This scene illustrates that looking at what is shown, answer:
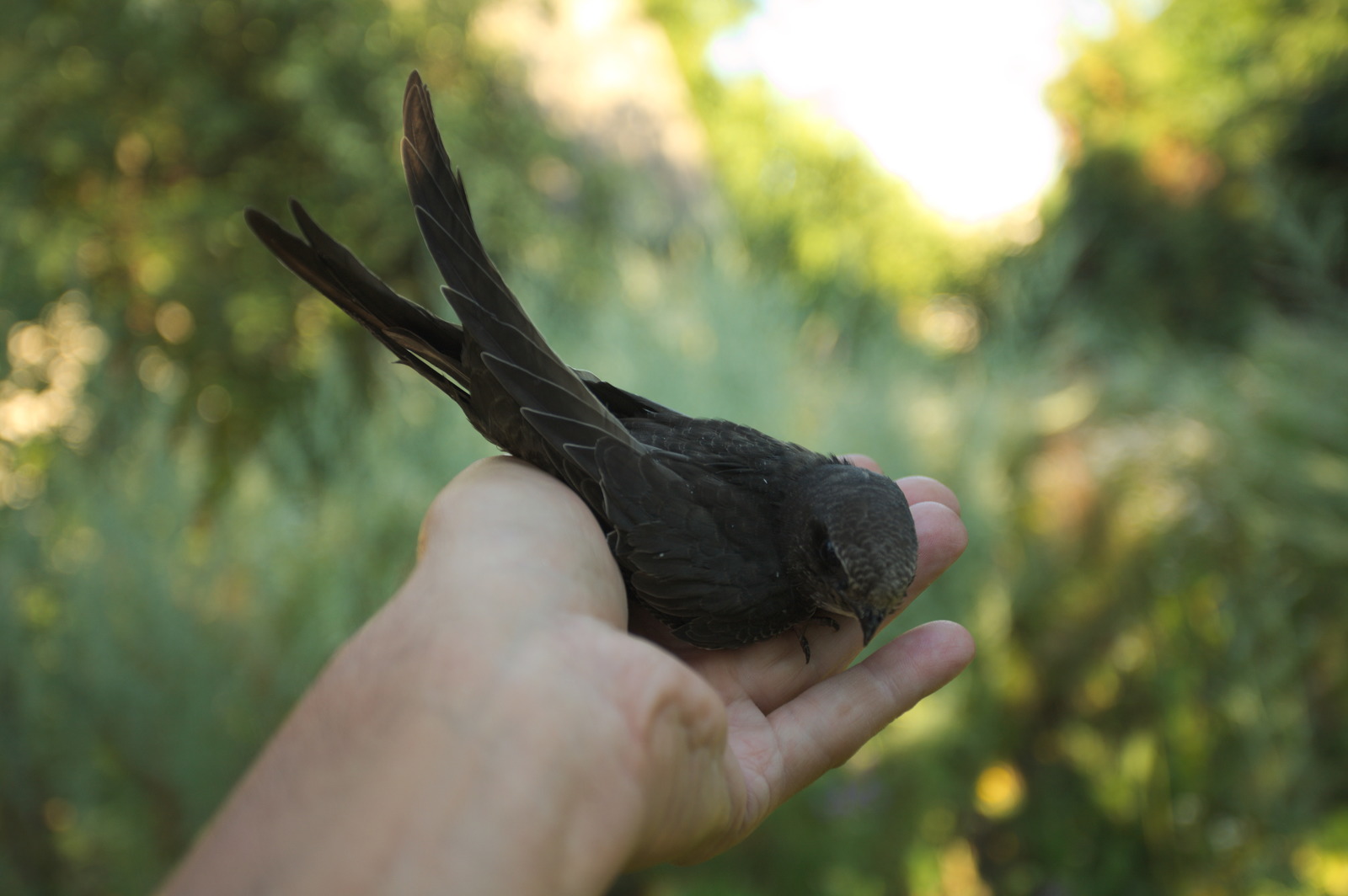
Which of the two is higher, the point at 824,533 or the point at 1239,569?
the point at 1239,569

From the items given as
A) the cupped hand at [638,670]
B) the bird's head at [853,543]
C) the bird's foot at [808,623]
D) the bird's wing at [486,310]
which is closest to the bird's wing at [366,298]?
the bird's wing at [486,310]

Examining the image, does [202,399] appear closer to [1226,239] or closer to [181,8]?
[181,8]

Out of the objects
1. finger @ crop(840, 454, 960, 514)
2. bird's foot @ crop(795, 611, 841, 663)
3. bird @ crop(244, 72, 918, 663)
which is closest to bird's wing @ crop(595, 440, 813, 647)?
bird @ crop(244, 72, 918, 663)

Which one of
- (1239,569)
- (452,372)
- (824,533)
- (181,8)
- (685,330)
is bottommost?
(452,372)

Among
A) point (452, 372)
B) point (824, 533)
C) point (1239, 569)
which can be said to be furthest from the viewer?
point (1239, 569)

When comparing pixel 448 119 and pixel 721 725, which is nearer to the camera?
pixel 721 725

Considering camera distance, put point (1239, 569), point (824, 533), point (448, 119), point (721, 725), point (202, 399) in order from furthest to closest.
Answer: point (202, 399), point (448, 119), point (1239, 569), point (824, 533), point (721, 725)

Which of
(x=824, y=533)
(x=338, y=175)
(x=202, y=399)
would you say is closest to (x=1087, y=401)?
(x=824, y=533)

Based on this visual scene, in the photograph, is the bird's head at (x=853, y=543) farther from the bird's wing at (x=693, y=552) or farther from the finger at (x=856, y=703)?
the finger at (x=856, y=703)

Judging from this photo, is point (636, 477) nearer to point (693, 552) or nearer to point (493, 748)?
point (693, 552)
